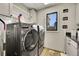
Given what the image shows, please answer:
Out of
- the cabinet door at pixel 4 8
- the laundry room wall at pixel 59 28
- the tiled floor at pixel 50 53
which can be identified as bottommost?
the tiled floor at pixel 50 53

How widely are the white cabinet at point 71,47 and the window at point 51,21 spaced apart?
0.27 metres

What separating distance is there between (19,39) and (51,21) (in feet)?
1.80

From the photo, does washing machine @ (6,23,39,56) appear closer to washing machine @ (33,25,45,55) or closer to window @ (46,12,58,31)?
washing machine @ (33,25,45,55)

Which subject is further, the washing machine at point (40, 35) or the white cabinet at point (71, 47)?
the washing machine at point (40, 35)

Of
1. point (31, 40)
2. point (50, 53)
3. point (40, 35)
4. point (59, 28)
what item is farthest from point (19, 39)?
point (59, 28)

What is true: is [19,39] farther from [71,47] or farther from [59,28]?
[71,47]

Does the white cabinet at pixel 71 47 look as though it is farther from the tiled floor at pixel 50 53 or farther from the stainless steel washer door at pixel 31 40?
the stainless steel washer door at pixel 31 40

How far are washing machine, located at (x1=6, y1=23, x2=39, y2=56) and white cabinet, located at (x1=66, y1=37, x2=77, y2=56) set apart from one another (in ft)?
1.72

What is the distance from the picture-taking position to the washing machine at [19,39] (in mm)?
1640

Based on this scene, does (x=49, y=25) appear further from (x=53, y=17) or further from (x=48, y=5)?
(x=48, y=5)

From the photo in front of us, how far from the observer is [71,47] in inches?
66.2

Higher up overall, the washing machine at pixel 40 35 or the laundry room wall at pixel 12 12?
the laundry room wall at pixel 12 12

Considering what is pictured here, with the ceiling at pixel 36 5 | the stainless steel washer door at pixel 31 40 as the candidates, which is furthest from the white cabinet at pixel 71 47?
the ceiling at pixel 36 5

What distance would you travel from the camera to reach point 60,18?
175 cm
